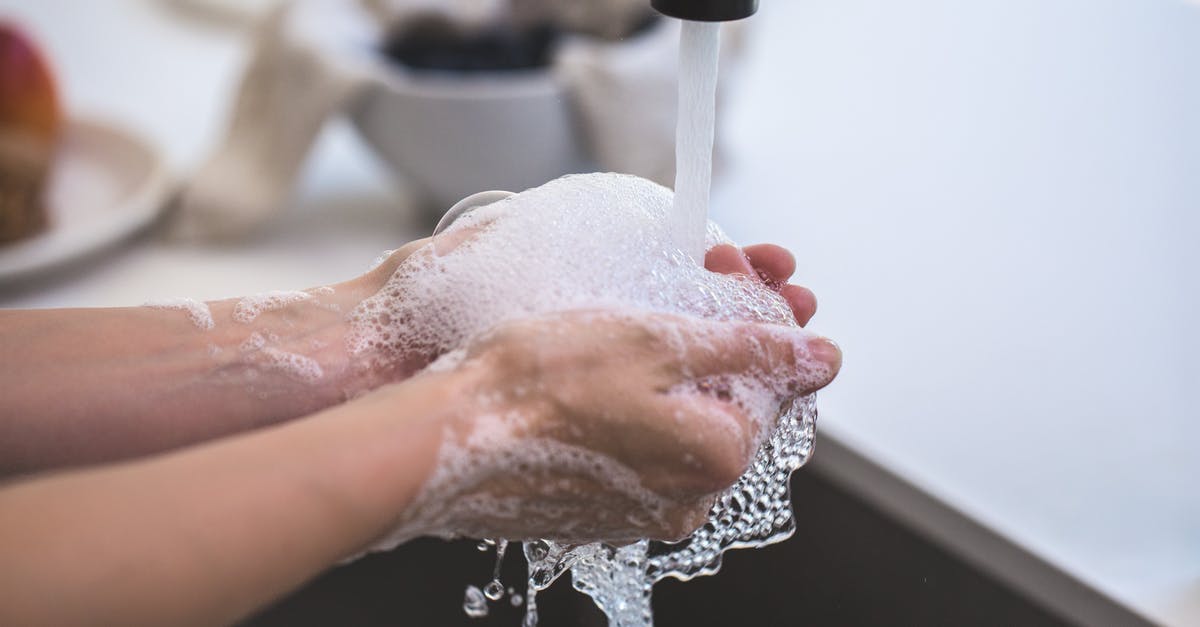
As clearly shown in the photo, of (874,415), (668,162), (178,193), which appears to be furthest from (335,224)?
(874,415)

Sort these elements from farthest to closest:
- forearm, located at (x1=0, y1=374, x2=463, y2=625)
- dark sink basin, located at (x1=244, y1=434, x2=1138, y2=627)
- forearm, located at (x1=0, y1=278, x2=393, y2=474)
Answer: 1. dark sink basin, located at (x1=244, y1=434, x2=1138, y2=627)
2. forearm, located at (x1=0, y1=278, x2=393, y2=474)
3. forearm, located at (x1=0, y1=374, x2=463, y2=625)

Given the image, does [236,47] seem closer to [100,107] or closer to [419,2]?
[100,107]

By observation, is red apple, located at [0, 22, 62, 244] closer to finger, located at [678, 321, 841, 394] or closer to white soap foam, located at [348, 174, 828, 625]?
white soap foam, located at [348, 174, 828, 625]

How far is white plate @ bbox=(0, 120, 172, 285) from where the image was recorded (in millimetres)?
665

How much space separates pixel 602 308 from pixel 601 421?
0.16 feet

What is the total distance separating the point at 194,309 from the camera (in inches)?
16.7

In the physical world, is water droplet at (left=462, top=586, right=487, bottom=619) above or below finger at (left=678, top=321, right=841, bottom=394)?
below

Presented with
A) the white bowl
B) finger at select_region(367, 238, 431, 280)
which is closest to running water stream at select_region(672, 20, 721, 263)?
finger at select_region(367, 238, 431, 280)

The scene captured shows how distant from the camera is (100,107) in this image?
883mm

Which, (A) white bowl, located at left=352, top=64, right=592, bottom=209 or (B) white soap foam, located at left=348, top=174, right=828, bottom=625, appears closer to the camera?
(B) white soap foam, located at left=348, top=174, right=828, bottom=625

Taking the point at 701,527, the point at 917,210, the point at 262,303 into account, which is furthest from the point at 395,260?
the point at 917,210

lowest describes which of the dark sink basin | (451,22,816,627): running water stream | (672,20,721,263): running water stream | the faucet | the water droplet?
the water droplet

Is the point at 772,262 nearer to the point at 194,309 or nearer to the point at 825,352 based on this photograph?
the point at 825,352

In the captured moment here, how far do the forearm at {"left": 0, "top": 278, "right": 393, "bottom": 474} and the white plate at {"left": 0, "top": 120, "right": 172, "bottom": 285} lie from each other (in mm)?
292
